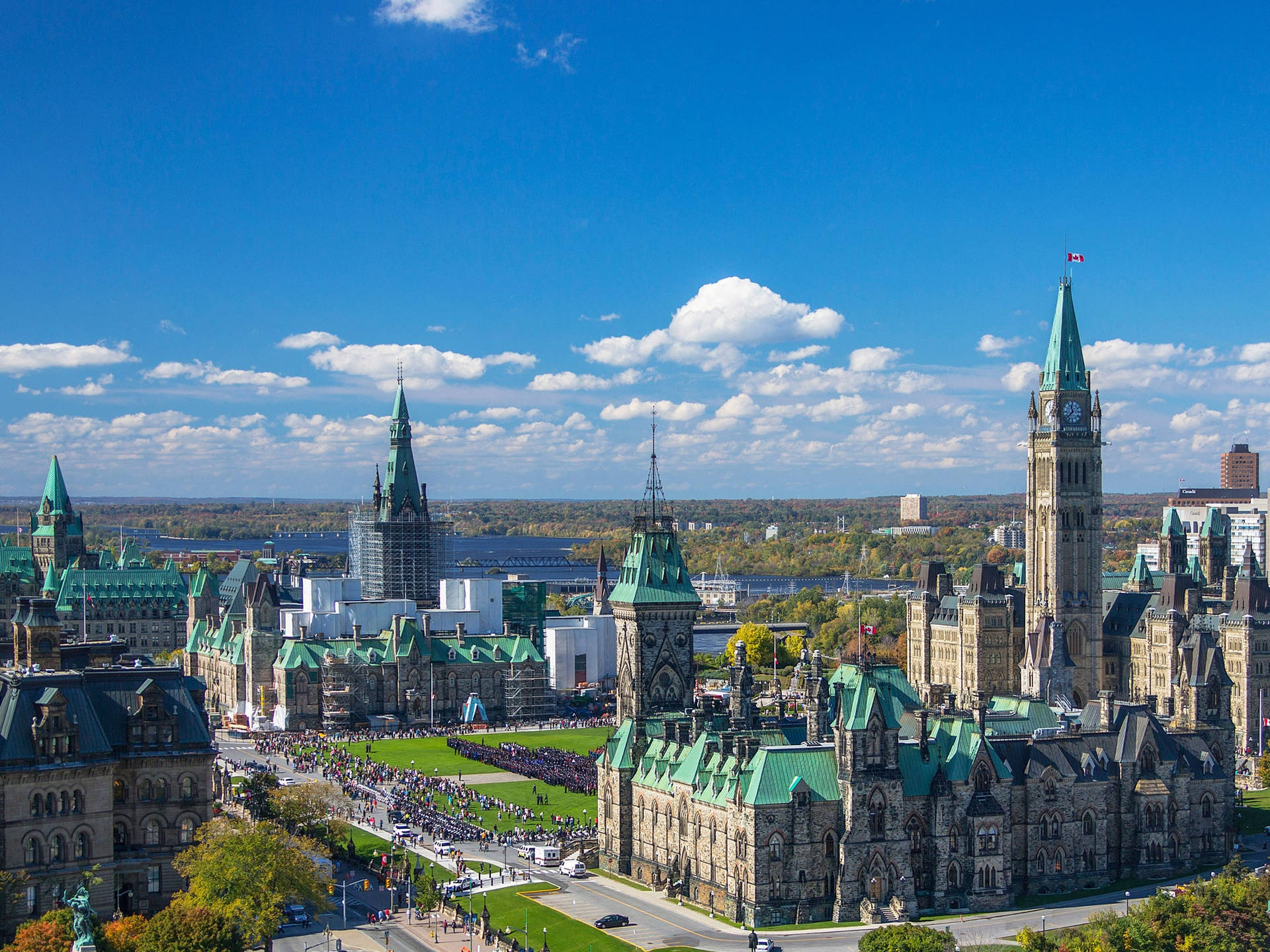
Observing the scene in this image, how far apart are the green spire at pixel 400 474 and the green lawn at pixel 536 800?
8181 cm

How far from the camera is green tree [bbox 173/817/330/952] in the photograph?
6912 cm

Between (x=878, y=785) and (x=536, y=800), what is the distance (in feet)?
122

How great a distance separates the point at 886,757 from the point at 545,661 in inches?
3484

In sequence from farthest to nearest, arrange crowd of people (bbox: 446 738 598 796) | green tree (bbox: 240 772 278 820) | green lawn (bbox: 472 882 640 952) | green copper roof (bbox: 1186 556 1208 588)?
green copper roof (bbox: 1186 556 1208 588)
crowd of people (bbox: 446 738 598 796)
green tree (bbox: 240 772 278 820)
green lawn (bbox: 472 882 640 952)

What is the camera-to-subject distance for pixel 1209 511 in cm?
18062

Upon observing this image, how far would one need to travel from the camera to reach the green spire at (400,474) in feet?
636

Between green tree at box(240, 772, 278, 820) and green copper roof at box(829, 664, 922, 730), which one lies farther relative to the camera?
green tree at box(240, 772, 278, 820)

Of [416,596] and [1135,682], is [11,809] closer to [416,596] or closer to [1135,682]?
[1135,682]

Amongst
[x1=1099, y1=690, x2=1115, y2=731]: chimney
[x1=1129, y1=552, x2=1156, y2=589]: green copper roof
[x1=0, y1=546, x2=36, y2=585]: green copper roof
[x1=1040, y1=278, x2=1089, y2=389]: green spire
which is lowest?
[x1=1099, y1=690, x2=1115, y2=731]: chimney

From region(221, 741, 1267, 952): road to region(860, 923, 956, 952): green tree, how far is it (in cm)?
661

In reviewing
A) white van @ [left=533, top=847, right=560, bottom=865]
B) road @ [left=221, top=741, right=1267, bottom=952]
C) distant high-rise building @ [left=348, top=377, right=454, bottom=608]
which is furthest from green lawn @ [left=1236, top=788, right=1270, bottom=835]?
distant high-rise building @ [left=348, top=377, right=454, bottom=608]

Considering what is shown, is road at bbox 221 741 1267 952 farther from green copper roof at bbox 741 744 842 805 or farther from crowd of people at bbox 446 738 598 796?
crowd of people at bbox 446 738 598 796

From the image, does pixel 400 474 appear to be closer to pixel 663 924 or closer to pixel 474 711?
pixel 474 711

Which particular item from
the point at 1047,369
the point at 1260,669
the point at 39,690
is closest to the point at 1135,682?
the point at 1260,669
